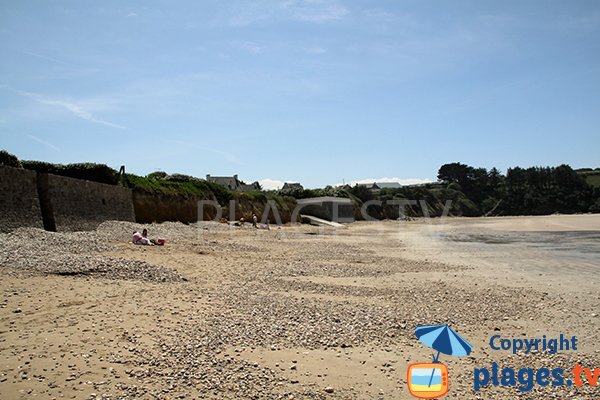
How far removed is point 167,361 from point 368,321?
3930 mm

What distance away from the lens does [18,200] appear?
15.1 m

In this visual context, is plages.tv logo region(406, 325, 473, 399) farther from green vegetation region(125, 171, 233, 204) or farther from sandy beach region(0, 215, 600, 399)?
green vegetation region(125, 171, 233, 204)

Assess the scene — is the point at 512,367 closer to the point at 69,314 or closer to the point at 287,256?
the point at 69,314

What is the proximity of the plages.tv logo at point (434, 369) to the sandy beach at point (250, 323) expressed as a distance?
0.18 meters

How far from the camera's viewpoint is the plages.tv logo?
4.99 m

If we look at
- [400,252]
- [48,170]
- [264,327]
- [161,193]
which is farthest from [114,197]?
[264,327]

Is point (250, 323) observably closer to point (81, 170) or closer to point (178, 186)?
point (81, 170)

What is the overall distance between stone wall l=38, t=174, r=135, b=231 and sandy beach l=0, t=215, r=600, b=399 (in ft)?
9.20

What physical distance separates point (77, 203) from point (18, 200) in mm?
3948

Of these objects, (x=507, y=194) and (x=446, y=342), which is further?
(x=507, y=194)

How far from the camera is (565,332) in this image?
25.4 feet

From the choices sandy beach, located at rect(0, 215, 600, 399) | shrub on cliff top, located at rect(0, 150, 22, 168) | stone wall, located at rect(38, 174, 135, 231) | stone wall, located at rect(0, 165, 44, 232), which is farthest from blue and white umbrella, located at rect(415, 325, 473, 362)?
shrub on cliff top, located at rect(0, 150, 22, 168)

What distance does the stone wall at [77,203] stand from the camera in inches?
669

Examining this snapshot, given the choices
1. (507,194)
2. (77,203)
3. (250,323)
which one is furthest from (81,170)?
(507,194)
